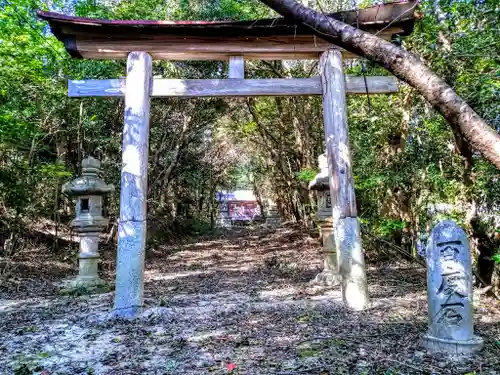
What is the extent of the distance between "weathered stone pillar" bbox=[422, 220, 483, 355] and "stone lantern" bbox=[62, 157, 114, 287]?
220 inches

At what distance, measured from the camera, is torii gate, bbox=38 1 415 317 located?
482 centimetres

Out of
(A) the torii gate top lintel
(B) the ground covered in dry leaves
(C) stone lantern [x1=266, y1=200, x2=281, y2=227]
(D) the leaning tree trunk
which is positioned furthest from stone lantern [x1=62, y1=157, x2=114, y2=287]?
(C) stone lantern [x1=266, y1=200, x2=281, y2=227]

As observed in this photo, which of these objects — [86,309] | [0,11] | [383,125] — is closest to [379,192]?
[383,125]

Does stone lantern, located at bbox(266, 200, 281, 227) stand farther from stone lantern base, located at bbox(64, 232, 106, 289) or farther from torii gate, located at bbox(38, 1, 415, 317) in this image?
torii gate, located at bbox(38, 1, 415, 317)

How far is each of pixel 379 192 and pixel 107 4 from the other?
9.47 m

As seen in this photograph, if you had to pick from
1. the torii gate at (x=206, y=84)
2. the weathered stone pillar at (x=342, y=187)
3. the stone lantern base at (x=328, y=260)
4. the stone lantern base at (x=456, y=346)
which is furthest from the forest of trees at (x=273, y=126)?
the stone lantern base at (x=456, y=346)

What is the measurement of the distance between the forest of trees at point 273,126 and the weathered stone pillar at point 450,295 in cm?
171

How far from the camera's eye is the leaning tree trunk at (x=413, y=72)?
1.78 m

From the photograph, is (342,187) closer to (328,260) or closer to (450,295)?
(450,295)

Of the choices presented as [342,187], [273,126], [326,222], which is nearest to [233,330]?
[342,187]

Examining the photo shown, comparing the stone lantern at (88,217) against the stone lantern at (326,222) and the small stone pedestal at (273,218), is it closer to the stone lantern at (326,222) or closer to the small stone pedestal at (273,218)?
the stone lantern at (326,222)

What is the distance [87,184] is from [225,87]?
338cm

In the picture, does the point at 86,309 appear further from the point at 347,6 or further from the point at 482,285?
the point at 347,6

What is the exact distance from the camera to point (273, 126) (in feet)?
45.0
